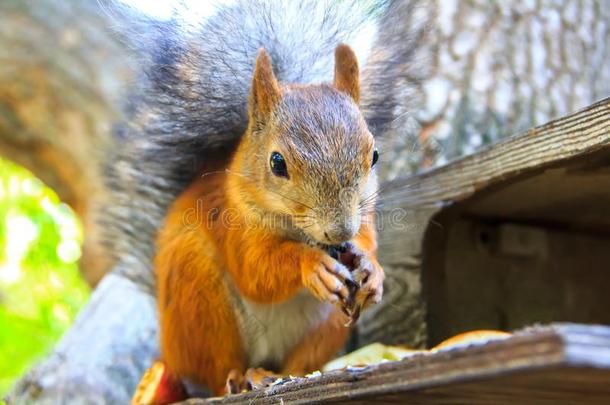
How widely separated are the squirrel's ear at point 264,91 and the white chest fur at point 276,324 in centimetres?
42

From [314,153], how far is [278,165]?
0.11m

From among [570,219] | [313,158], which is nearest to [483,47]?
[570,219]

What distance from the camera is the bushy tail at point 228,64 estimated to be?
1.48 metres

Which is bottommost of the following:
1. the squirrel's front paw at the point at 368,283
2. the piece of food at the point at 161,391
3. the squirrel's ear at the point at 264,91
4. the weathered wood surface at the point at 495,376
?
the piece of food at the point at 161,391

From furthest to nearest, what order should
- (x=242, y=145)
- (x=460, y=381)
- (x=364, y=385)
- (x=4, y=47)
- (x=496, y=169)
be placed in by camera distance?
(x=4, y=47)
(x=496, y=169)
(x=242, y=145)
(x=364, y=385)
(x=460, y=381)

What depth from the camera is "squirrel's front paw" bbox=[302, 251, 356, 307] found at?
142cm

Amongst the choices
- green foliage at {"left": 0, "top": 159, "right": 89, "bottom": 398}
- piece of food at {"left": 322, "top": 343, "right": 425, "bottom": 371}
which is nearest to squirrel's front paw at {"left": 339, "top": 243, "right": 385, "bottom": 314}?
piece of food at {"left": 322, "top": 343, "right": 425, "bottom": 371}

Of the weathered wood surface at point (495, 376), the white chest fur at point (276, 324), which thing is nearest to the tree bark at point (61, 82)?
the white chest fur at point (276, 324)

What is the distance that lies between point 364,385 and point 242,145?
744 mm

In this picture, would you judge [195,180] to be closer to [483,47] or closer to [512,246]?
[512,246]

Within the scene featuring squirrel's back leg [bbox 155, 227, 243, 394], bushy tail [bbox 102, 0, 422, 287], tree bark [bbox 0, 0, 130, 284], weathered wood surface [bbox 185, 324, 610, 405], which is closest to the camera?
weathered wood surface [bbox 185, 324, 610, 405]

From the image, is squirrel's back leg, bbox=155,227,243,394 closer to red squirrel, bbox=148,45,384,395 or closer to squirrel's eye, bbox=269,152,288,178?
red squirrel, bbox=148,45,384,395

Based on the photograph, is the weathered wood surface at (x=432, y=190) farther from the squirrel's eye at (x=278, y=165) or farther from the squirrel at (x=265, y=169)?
the squirrel's eye at (x=278, y=165)

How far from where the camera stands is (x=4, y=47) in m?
3.18
